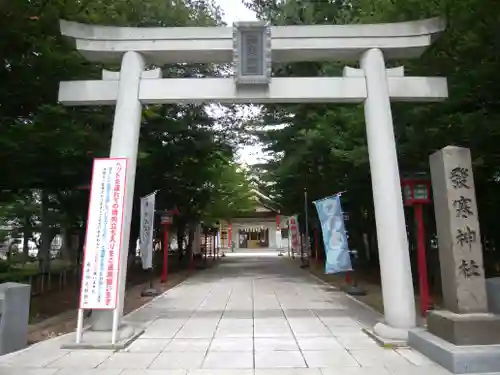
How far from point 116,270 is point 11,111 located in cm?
486

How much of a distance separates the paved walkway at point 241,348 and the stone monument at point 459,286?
32cm

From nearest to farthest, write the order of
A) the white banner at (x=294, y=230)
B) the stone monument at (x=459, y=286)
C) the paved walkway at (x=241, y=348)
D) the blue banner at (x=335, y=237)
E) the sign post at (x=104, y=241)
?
the stone monument at (x=459, y=286), the paved walkway at (x=241, y=348), the sign post at (x=104, y=241), the blue banner at (x=335, y=237), the white banner at (x=294, y=230)

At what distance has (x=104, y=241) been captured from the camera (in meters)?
7.56

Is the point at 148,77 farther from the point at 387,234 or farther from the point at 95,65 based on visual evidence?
the point at 387,234

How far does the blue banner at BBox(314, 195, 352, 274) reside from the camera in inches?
416

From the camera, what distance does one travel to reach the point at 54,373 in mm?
5906

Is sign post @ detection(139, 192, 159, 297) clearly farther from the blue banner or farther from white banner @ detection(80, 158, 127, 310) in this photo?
white banner @ detection(80, 158, 127, 310)

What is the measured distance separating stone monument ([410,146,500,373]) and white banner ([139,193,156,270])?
8.94 metres

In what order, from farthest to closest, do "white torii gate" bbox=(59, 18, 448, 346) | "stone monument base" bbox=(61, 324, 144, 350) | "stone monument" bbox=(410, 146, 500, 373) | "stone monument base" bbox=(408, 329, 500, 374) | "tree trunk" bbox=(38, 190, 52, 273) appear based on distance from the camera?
1. "tree trunk" bbox=(38, 190, 52, 273)
2. "white torii gate" bbox=(59, 18, 448, 346)
3. "stone monument base" bbox=(61, 324, 144, 350)
4. "stone monument" bbox=(410, 146, 500, 373)
5. "stone monument base" bbox=(408, 329, 500, 374)

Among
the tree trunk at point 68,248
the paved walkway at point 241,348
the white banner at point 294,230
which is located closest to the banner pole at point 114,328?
the paved walkway at point 241,348

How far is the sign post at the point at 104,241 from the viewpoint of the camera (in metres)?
7.36

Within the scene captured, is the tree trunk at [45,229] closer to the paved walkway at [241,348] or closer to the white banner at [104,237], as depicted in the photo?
the paved walkway at [241,348]

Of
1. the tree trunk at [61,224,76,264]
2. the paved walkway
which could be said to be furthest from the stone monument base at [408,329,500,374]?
the tree trunk at [61,224,76,264]

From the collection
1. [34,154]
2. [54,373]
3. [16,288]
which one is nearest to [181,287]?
[34,154]
